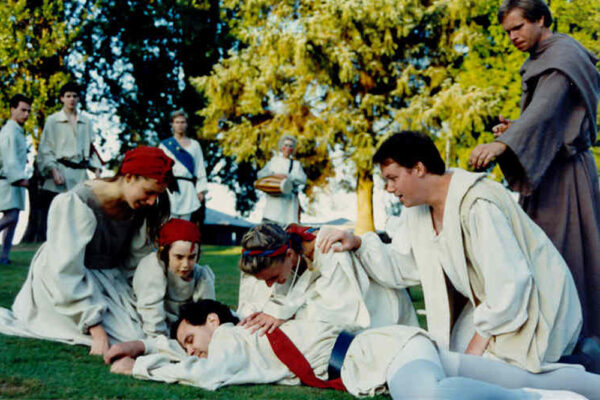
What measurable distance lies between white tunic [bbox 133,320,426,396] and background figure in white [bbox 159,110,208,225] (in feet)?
18.1

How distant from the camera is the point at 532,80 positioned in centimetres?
383

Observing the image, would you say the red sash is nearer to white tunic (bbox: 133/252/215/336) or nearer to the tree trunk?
white tunic (bbox: 133/252/215/336)

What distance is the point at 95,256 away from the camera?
437 cm

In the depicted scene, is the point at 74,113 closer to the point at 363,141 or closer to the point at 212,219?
the point at 363,141

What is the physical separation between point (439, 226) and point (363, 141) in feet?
53.9

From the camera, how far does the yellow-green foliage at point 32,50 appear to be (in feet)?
59.9

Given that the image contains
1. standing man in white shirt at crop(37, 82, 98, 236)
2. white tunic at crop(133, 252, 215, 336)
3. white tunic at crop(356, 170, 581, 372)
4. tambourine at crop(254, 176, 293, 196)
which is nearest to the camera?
white tunic at crop(356, 170, 581, 372)

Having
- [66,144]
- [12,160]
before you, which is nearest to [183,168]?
[66,144]

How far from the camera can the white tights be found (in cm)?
248

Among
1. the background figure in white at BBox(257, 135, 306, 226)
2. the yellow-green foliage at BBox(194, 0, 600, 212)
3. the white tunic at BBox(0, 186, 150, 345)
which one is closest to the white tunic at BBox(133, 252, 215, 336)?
the white tunic at BBox(0, 186, 150, 345)

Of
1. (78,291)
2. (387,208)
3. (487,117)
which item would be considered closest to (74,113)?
(78,291)

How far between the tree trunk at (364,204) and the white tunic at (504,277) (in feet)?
54.4

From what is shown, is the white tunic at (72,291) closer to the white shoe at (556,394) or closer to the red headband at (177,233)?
the red headband at (177,233)

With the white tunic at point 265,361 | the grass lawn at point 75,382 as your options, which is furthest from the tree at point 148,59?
the white tunic at point 265,361
